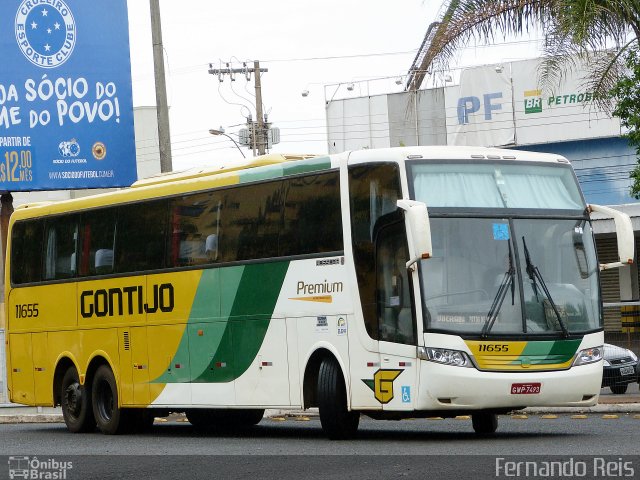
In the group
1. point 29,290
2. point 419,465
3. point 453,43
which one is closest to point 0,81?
point 29,290

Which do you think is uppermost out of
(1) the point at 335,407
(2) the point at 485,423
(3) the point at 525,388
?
(3) the point at 525,388

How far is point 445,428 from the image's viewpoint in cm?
1889

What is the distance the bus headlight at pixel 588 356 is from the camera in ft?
52.0

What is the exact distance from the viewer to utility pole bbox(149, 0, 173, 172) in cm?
2431

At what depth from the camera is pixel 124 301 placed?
2023cm

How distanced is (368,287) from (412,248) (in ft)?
3.14

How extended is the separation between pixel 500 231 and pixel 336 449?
3005mm

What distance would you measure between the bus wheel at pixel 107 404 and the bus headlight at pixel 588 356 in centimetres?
729

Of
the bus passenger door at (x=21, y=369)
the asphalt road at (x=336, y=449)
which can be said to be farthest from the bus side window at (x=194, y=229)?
the bus passenger door at (x=21, y=369)

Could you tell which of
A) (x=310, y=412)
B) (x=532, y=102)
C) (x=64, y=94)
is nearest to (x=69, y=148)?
(x=64, y=94)

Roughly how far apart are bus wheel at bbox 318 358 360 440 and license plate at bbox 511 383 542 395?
2.06 m

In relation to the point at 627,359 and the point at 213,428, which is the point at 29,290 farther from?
the point at 627,359

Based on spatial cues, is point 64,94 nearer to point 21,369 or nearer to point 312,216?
point 21,369

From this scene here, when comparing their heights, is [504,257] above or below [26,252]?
below
